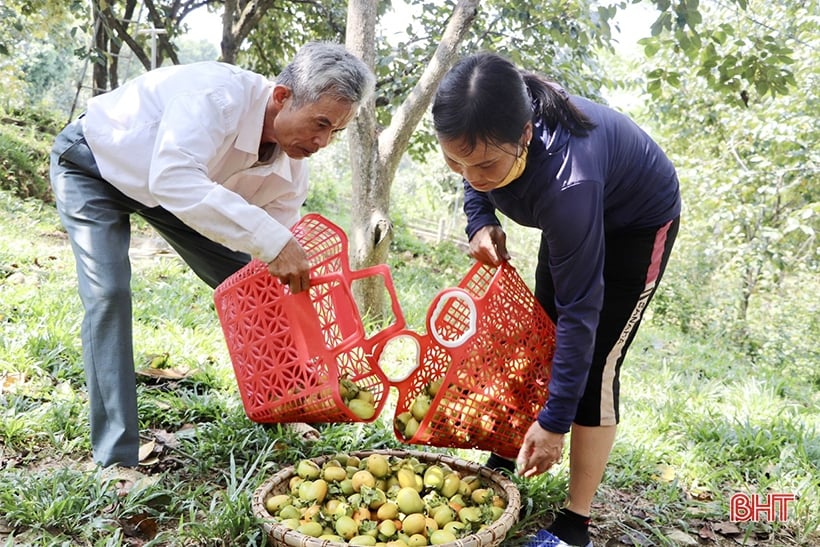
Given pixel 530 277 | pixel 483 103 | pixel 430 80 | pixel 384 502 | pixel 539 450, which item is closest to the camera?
pixel 483 103

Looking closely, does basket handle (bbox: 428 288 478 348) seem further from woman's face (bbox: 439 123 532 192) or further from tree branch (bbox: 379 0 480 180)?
tree branch (bbox: 379 0 480 180)

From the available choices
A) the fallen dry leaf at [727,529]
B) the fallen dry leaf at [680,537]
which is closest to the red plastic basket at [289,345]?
the fallen dry leaf at [680,537]

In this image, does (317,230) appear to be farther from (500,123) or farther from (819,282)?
(819,282)

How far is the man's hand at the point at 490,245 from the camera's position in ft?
6.13

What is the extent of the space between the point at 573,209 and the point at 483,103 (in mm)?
293

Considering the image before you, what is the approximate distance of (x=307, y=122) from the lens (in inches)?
71.0

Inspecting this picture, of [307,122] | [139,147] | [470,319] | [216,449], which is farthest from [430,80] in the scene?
[216,449]

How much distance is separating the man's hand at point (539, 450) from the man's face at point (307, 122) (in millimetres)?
947

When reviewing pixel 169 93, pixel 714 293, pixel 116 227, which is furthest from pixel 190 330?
pixel 714 293

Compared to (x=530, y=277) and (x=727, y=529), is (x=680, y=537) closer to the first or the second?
(x=727, y=529)

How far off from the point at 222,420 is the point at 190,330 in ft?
2.93

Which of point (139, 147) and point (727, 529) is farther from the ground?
point (139, 147)

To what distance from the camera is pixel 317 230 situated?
1956 mm

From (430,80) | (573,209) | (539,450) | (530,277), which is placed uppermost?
(430,80)
